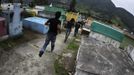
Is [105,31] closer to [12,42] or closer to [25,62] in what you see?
[12,42]

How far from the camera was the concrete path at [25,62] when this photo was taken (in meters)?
7.56

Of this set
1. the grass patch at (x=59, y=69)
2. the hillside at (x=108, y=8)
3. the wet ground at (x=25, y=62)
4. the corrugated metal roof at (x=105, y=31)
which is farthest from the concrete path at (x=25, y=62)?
the hillside at (x=108, y=8)

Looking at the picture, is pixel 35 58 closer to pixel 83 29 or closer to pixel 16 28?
pixel 16 28

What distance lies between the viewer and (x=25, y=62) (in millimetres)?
8438

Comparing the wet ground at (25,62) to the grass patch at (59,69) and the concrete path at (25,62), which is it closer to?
the concrete path at (25,62)


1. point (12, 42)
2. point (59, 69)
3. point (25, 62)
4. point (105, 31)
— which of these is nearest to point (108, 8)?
point (105, 31)

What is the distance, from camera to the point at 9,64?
26.1ft

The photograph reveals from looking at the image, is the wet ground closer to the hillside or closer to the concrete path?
the concrete path

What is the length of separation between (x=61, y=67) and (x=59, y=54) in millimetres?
1870

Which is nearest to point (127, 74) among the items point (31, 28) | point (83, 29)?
point (31, 28)

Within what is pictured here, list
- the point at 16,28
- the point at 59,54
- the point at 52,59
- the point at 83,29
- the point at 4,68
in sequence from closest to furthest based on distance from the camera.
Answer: the point at 4,68, the point at 52,59, the point at 59,54, the point at 16,28, the point at 83,29

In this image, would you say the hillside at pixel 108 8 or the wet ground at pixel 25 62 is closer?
the wet ground at pixel 25 62

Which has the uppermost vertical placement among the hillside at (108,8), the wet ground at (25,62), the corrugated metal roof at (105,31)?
the wet ground at (25,62)

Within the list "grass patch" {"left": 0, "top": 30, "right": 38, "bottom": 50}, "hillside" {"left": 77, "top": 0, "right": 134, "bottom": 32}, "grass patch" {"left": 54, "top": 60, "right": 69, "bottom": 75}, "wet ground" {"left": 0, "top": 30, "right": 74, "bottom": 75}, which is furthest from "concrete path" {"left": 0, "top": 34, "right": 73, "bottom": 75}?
"hillside" {"left": 77, "top": 0, "right": 134, "bottom": 32}
